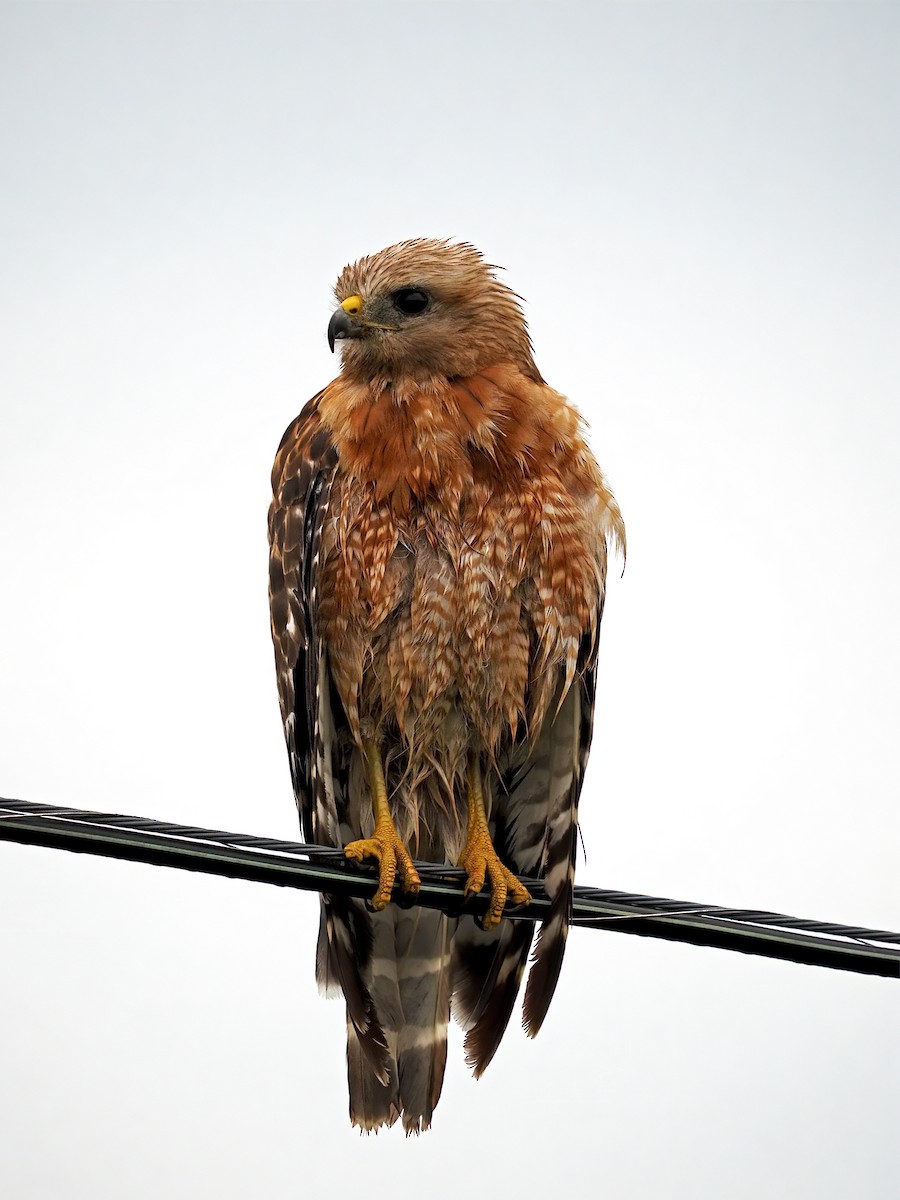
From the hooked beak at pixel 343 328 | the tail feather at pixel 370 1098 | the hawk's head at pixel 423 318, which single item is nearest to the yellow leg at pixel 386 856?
the tail feather at pixel 370 1098

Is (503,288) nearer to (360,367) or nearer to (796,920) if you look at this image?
(360,367)

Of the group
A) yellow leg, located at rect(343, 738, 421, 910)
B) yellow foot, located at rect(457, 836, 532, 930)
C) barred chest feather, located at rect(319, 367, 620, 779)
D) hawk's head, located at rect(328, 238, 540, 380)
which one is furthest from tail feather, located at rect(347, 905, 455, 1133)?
hawk's head, located at rect(328, 238, 540, 380)

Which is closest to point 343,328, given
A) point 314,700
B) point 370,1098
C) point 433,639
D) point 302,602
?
point 302,602

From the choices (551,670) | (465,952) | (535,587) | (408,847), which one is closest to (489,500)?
(535,587)

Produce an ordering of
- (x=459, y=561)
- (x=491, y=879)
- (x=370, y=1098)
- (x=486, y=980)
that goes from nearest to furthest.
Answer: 1. (x=459, y=561)
2. (x=491, y=879)
3. (x=370, y=1098)
4. (x=486, y=980)

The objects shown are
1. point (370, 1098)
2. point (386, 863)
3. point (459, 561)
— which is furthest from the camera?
point (370, 1098)

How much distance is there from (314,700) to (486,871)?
0.79 m

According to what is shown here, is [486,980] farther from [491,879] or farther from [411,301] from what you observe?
[411,301]

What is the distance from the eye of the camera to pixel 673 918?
330 centimetres

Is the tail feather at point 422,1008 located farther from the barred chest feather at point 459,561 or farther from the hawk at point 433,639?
the barred chest feather at point 459,561

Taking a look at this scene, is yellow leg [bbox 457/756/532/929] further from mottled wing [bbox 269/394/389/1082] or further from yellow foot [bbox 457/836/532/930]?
mottled wing [bbox 269/394/389/1082]

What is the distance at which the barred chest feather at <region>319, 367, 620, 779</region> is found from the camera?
14.0ft

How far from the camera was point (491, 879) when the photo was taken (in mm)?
4355

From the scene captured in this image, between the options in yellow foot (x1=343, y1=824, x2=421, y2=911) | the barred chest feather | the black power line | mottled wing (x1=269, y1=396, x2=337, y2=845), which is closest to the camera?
the black power line
